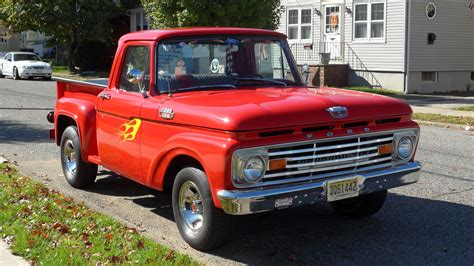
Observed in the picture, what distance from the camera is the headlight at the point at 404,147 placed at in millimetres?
5414

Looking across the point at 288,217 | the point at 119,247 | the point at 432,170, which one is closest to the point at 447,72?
the point at 432,170

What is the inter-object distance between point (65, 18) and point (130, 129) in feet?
95.0

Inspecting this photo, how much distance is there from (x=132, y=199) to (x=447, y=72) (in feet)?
66.1

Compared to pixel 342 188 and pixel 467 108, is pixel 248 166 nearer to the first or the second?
pixel 342 188

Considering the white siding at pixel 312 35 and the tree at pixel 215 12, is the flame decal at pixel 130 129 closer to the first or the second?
the tree at pixel 215 12

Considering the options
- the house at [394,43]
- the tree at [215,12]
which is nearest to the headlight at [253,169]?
the tree at [215,12]

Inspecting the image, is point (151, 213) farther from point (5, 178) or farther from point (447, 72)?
point (447, 72)

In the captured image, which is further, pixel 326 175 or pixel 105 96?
pixel 105 96

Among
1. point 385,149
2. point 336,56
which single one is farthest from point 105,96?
point 336,56

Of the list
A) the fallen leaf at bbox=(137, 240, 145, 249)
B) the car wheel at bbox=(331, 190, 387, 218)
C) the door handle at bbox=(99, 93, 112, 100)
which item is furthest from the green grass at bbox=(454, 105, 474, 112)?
the fallen leaf at bbox=(137, 240, 145, 249)

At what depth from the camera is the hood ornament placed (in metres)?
4.88

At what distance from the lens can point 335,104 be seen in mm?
4992

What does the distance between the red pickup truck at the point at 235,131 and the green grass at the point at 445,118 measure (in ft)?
29.0

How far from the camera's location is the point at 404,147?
5441mm
